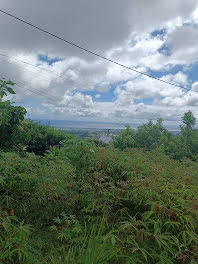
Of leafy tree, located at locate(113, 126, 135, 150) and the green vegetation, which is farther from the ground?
leafy tree, located at locate(113, 126, 135, 150)

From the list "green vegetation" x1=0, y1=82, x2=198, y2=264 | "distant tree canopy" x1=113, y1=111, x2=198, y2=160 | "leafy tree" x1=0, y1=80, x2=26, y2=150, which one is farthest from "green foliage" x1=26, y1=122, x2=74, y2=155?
"green vegetation" x1=0, y1=82, x2=198, y2=264

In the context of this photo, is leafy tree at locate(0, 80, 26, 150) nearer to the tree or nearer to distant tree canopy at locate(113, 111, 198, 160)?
distant tree canopy at locate(113, 111, 198, 160)

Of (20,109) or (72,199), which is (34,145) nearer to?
(20,109)

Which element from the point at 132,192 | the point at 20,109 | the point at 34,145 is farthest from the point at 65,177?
the point at 34,145

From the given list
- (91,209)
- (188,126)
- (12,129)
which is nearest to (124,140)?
(188,126)

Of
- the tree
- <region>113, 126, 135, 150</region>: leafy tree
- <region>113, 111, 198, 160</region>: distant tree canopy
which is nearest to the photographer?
<region>113, 111, 198, 160</region>: distant tree canopy

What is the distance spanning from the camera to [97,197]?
240 cm

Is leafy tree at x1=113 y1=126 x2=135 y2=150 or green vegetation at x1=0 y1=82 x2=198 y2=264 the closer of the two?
green vegetation at x1=0 y1=82 x2=198 y2=264

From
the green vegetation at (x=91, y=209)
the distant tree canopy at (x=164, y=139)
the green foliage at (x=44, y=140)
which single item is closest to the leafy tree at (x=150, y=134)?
the distant tree canopy at (x=164, y=139)

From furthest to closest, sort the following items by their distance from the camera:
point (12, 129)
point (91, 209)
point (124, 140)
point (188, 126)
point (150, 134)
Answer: point (150, 134) → point (124, 140) → point (188, 126) → point (12, 129) → point (91, 209)

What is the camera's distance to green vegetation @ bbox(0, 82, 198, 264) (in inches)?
63.9

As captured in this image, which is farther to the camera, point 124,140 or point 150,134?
point 150,134

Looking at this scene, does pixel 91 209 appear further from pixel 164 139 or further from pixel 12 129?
pixel 164 139

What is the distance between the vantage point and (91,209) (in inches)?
100
